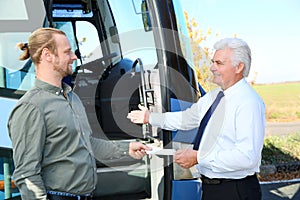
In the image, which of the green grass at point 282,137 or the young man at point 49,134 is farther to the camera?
the green grass at point 282,137

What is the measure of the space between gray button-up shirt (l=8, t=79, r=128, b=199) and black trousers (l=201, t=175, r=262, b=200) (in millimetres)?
733

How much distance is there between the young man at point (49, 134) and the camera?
1.91 metres

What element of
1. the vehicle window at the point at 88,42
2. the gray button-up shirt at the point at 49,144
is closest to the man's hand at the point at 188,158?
the gray button-up shirt at the point at 49,144

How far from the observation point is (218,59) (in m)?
2.45

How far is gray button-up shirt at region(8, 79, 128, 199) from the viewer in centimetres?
191

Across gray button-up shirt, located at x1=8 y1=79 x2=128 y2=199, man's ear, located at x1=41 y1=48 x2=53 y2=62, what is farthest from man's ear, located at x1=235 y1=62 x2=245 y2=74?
man's ear, located at x1=41 y1=48 x2=53 y2=62

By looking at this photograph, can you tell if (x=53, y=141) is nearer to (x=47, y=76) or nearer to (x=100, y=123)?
(x=47, y=76)

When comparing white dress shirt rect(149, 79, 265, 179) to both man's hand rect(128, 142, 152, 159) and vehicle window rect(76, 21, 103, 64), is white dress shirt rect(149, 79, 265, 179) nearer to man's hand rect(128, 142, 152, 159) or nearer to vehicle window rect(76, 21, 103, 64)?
man's hand rect(128, 142, 152, 159)

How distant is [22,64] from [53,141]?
1.04 metres

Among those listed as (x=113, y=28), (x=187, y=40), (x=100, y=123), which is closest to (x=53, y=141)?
(x=187, y=40)

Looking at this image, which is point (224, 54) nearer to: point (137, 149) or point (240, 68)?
point (240, 68)

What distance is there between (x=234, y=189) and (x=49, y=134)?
1099mm

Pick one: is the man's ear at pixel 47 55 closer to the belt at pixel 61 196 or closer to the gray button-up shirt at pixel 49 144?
the gray button-up shirt at pixel 49 144

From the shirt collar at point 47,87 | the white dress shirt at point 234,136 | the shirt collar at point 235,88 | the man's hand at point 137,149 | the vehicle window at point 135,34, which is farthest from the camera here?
the vehicle window at point 135,34
